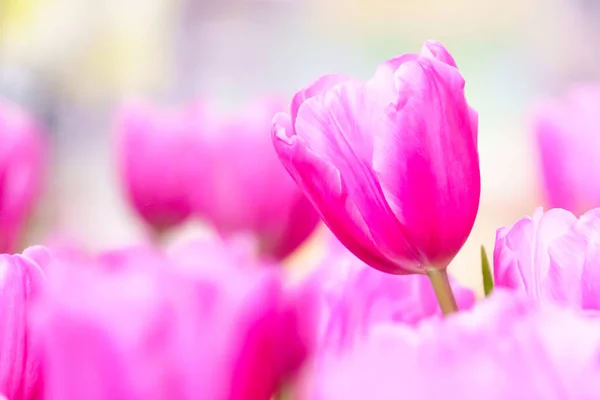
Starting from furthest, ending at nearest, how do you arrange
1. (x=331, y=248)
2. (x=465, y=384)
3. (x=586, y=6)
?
(x=586, y=6) → (x=331, y=248) → (x=465, y=384)

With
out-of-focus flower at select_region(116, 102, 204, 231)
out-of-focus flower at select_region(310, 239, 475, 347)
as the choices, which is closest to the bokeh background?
out-of-focus flower at select_region(116, 102, 204, 231)

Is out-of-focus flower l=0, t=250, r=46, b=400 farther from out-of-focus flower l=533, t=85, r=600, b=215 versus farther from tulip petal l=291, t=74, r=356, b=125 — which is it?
out-of-focus flower l=533, t=85, r=600, b=215

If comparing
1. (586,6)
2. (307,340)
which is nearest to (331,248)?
(307,340)

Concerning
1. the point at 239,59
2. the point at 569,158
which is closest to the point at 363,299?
the point at 569,158

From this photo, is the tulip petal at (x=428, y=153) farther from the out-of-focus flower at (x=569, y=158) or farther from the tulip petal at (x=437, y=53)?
the out-of-focus flower at (x=569, y=158)

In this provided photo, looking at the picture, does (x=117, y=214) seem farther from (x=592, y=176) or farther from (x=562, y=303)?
(x=562, y=303)

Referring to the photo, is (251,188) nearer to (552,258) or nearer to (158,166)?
(158,166)

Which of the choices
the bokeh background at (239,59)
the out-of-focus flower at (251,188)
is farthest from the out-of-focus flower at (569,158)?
the bokeh background at (239,59)
